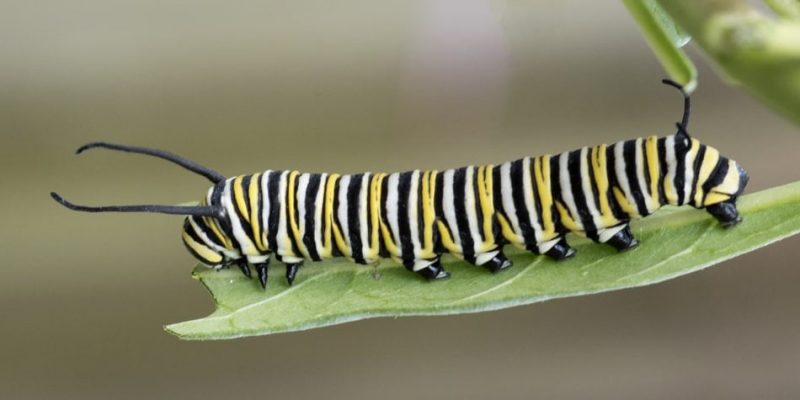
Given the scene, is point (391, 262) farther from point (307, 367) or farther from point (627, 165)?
point (307, 367)

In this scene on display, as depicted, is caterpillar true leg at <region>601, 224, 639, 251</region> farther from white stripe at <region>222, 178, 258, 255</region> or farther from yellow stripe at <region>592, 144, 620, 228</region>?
white stripe at <region>222, 178, 258, 255</region>

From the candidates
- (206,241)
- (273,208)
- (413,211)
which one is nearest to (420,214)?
(413,211)

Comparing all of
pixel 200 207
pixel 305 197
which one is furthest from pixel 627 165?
pixel 200 207

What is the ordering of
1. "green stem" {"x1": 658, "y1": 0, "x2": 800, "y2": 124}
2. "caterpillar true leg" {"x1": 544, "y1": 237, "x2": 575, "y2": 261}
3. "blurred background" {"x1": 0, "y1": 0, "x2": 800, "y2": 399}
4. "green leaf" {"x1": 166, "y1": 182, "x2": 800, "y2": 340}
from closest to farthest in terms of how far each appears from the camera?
"green stem" {"x1": 658, "y1": 0, "x2": 800, "y2": 124}
"green leaf" {"x1": 166, "y1": 182, "x2": 800, "y2": 340}
"caterpillar true leg" {"x1": 544, "y1": 237, "x2": 575, "y2": 261}
"blurred background" {"x1": 0, "y1": 0, "x2": 800, "y2": 399}

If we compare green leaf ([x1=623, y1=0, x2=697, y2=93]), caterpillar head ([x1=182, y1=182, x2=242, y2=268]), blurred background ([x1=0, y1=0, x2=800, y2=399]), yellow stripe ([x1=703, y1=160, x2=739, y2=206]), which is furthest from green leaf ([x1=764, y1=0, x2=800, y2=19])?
blurred background ([x1=0, y1=0, x2=800, y2=399])

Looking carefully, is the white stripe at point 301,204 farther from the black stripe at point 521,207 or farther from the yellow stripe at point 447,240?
the black stripe at point 521,207

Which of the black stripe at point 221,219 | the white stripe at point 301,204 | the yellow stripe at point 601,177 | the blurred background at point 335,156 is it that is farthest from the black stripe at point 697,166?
the blurred background at point 335,156
